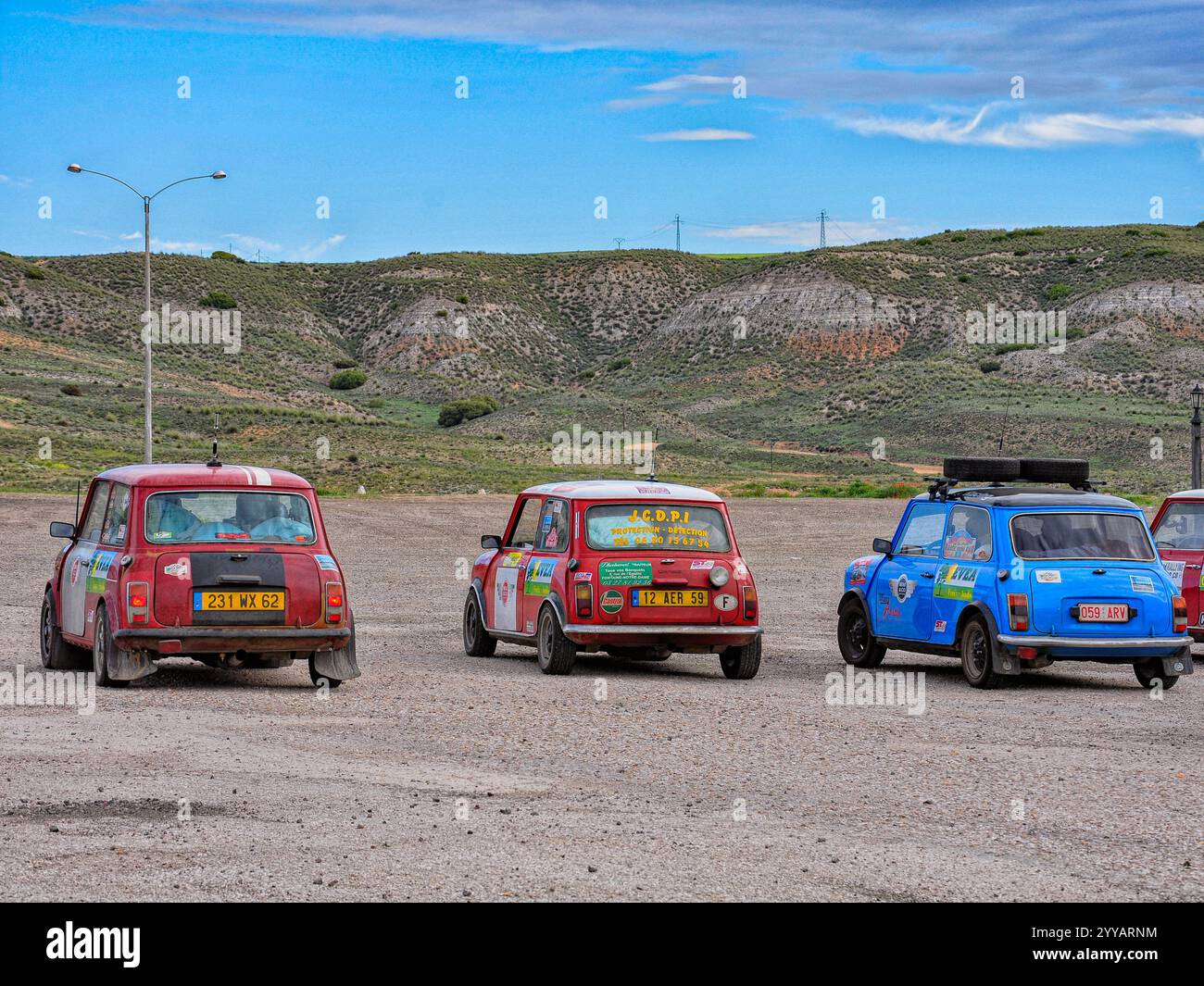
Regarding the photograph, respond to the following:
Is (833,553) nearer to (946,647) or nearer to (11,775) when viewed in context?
(946,647)

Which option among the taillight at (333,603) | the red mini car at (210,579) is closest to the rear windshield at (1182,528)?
the taillight at (333,603)

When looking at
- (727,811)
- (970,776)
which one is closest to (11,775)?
(727,811)

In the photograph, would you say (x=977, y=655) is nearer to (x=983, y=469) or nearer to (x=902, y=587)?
(x=902, y=587)

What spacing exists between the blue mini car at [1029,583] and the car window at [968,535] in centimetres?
1

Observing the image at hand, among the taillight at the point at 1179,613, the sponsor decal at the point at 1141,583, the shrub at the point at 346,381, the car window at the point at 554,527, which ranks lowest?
the taillight at the point at 1179,613

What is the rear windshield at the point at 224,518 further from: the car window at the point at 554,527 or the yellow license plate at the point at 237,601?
the car window at the point at 554,527

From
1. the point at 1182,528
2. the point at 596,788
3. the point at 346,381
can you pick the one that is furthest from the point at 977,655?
the point at 346,381

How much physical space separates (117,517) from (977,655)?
7.40 metres

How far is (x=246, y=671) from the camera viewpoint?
620 inches

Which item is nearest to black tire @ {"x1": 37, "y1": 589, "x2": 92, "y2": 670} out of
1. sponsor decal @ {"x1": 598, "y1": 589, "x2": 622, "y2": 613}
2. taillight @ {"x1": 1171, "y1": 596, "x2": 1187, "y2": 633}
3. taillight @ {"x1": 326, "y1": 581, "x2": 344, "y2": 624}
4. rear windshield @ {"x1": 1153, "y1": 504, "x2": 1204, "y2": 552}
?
taillight @ {"x1": 326, "y1": 581, "x2": 344, "y2": 624}

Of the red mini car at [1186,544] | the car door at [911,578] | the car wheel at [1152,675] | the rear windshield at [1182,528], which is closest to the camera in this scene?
the car wheel at [1152,675]

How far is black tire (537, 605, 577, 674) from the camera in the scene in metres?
15.6

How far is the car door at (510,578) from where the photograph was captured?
16594 millimetres
